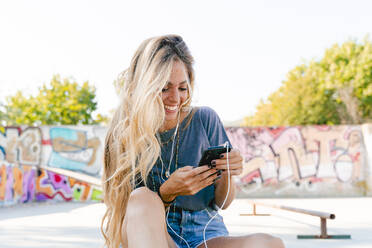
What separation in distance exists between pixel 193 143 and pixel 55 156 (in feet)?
41.4

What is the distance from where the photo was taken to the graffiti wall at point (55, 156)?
1337 centimetres

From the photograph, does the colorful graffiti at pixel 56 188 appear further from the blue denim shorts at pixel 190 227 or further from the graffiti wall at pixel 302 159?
the blue denim shorts at pixel 190 227

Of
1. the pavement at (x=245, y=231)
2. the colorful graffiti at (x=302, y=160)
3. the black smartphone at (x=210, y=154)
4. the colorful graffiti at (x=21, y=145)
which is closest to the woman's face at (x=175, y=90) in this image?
the black smartphone at (x=210, y=154)

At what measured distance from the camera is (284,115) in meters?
35.6

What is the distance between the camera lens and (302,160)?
1445cm

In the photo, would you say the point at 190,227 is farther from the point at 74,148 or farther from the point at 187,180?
the point at 74,148

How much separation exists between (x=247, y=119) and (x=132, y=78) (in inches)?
2290

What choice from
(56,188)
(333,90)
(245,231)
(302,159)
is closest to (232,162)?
(245,231)

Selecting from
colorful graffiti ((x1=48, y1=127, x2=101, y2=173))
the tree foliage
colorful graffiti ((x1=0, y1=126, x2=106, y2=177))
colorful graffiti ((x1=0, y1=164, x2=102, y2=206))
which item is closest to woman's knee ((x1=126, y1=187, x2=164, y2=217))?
colorful graffiti ((x1=0, y1=164, x2=102, y2=206))

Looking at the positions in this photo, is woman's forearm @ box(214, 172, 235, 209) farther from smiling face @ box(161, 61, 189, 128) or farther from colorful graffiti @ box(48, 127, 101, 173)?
colorful graffiti @ box(48, 127, 101, 173)

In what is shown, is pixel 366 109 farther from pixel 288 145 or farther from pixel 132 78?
pixel 132 78

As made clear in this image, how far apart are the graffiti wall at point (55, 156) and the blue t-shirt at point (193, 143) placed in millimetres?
11259

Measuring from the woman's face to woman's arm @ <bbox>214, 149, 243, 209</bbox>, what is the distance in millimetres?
373

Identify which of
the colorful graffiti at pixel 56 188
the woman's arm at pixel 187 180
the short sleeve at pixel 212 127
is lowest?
the colorful graffiti at pixel 56 188
